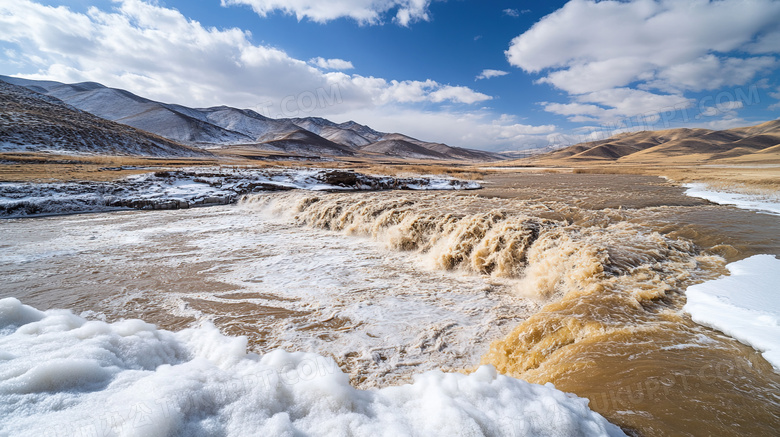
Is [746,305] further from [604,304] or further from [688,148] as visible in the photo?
[688,148]

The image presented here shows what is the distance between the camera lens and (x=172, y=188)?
2070 cm

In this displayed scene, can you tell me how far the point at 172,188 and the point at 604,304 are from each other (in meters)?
24.1

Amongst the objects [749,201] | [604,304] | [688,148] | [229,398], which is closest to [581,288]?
[604,304]

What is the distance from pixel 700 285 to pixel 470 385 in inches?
202

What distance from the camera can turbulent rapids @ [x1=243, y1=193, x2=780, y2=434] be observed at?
9.74ft

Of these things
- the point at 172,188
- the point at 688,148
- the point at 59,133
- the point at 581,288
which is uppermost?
the point at 688,148

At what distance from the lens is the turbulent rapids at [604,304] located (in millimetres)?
2969

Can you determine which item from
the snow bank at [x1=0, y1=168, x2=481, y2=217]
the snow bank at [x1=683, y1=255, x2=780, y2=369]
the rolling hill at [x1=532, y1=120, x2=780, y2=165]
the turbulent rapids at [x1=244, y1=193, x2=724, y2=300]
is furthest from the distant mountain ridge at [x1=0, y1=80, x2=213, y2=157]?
the rolling hill at [x1=532, y1=120, x2=780, y2=165]

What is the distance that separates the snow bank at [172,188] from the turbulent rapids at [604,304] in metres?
14.4

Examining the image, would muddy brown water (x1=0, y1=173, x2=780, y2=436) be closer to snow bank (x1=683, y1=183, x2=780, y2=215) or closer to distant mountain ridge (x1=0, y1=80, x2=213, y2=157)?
snow bank (x1=683, y1=183, x2=780, y2=215)

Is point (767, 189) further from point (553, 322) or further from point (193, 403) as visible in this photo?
point (193, 403)

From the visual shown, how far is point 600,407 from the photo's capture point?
2867 mm

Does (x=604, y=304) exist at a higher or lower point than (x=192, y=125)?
lower

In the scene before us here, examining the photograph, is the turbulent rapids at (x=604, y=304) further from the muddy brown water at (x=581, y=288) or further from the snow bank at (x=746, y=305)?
the snow bank at (x=746, y=305)
